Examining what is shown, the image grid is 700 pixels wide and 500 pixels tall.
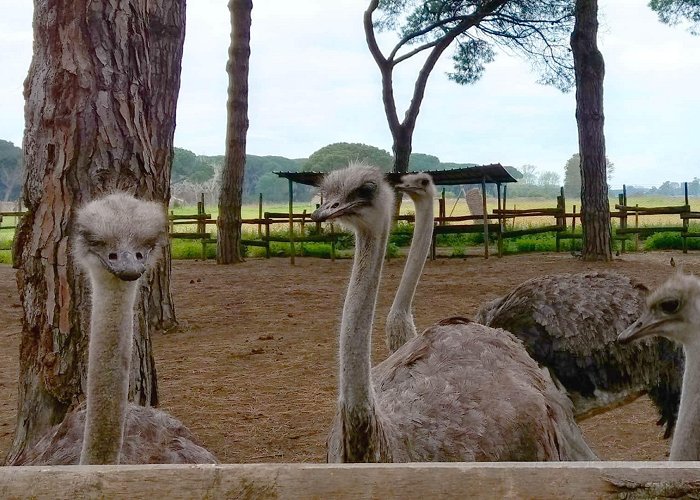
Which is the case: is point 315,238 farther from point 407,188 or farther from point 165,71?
point 407,188

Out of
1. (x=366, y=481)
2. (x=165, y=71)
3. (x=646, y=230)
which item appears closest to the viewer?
(x=366, y=481)

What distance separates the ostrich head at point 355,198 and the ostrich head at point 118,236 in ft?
1.56

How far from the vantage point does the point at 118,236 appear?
76.8 inches

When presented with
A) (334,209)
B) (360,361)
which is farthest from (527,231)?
(360,361)

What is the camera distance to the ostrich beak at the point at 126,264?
5.97 feet

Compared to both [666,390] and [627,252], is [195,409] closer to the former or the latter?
[666,390]

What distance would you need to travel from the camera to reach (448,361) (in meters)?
2.70

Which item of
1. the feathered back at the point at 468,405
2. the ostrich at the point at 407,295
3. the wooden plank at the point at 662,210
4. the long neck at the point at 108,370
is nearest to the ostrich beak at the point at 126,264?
the long neck at the point at 108,370

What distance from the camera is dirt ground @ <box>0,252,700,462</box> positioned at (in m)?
3.70

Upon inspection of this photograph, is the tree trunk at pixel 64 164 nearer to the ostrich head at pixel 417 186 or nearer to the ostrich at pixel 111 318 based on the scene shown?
the ostrich at pixel 111 318

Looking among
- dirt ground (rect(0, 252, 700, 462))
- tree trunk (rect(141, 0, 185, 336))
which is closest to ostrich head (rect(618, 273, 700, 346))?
dirt ground (rect(0, 252, 700, 462))

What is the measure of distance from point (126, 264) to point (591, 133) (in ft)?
34.8

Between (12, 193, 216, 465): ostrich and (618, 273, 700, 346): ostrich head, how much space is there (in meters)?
1.40

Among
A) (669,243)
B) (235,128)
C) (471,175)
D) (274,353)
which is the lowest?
(274,353)
